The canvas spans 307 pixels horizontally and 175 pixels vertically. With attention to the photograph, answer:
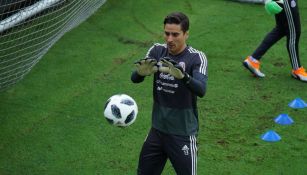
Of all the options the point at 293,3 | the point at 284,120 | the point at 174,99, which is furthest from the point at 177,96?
the point at 293,3

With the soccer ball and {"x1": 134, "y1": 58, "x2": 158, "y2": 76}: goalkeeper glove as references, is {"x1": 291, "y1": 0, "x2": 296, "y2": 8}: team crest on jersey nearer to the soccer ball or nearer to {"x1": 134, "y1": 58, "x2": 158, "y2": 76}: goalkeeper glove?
the soccer ball

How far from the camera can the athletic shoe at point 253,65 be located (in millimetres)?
8203

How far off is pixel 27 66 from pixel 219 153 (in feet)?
10.1

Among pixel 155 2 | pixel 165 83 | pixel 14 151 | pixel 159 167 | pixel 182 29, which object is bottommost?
pixel 155 2

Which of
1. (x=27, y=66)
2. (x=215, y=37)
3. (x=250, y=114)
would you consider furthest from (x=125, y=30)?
(x=250, y=114)

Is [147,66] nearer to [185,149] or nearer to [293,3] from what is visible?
[185,149]

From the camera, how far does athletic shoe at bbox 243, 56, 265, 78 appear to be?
8.20 metres

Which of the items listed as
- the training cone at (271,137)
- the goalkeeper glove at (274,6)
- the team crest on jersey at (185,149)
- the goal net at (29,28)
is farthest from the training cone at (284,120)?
the goal net at (29,28)

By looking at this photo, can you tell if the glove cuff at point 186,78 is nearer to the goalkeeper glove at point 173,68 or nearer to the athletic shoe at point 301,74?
the goalkeeper glove at point 173,68

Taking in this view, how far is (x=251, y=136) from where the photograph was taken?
670 centimetres

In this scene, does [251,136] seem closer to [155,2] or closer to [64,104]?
[64,104]

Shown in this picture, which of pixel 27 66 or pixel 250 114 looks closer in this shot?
pixel 250 114

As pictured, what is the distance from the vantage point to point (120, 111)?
16.4 ft

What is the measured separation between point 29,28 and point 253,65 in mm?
3420
